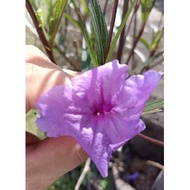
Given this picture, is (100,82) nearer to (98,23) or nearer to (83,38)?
(98,23)

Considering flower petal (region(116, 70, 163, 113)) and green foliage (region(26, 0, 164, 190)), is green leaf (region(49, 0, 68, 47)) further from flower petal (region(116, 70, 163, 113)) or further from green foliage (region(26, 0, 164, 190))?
flower petal (region(116, 70, 163, 113))

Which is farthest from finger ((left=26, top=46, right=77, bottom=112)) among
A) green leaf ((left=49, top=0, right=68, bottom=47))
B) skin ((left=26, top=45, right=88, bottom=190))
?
green leaf ((left=49, top=0, right=68, bottom=47))

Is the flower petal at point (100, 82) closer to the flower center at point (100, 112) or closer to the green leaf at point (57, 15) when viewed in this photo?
the flower center at point (100, 112)

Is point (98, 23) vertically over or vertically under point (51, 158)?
over

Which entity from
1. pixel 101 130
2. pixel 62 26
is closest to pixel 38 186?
pixel 101 130

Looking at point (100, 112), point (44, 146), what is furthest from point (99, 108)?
point (44, 146)

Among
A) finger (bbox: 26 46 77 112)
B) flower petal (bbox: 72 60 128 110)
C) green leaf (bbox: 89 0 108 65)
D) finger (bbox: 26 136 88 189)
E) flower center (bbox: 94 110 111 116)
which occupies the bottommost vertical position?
finger (bbox: 26 136 88 189)
